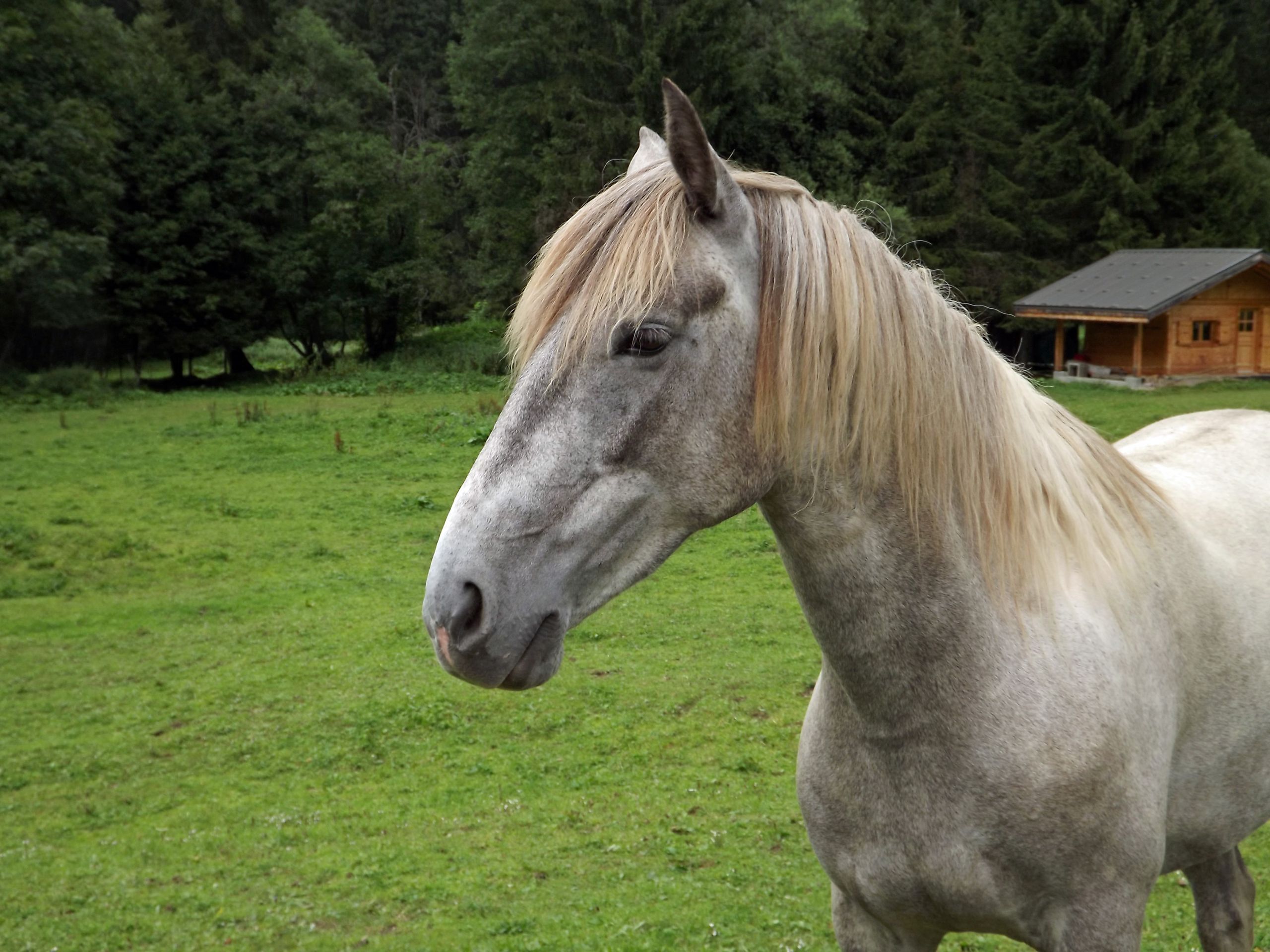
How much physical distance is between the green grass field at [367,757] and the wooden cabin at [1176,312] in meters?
15.0

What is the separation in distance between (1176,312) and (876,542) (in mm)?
23981

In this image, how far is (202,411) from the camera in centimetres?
2022

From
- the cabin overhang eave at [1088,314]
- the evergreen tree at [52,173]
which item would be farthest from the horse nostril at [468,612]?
the evergreen tree at [52,173]

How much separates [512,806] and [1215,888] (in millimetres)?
3381

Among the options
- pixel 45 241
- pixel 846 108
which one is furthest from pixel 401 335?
pixel 846 108

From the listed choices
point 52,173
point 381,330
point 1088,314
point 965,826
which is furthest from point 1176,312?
point 52,173

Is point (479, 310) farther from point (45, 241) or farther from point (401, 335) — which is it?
point (45, 241)

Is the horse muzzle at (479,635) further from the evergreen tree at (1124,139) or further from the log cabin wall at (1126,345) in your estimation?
the evergreen tree at (1124,139)

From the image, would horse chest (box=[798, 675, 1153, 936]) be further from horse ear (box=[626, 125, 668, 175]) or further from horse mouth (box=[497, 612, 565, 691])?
horse ear (box=[626, 125, 668, 175])

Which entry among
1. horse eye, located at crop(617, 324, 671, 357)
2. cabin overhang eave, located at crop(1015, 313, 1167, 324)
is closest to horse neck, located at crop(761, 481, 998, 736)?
horse eye, located at crop(617, 324, 671, 357)

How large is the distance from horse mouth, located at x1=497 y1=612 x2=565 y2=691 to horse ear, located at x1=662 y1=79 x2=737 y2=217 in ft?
2.24

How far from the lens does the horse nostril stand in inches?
59.4

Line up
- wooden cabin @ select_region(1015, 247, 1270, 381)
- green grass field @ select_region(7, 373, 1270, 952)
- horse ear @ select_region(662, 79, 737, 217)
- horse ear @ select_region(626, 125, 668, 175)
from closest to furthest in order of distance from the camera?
horse ear @ select_region(662, 79, 737, 217), horse ear @ select_region(626, 125, 668, 175), green grass field @ select_region(7, 373, 1270, 952), wooden cabin @ select_region(1015, 247, 1270, 381)

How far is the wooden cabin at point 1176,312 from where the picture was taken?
72.2 feet
